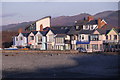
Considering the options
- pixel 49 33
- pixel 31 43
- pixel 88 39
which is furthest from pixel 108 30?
pixel 31 43

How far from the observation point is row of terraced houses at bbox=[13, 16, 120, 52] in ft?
182

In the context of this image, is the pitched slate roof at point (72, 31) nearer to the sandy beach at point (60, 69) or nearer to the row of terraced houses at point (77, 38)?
the row of terraced houses at point (77, 38)

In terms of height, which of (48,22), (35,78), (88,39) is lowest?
(35,78)

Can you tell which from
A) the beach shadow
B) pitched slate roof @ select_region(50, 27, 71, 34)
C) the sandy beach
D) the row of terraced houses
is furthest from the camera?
pitched slate roof @ select_region(50, 27, 71, 34)

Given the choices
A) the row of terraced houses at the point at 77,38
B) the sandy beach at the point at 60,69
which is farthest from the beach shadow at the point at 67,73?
the row of terraced houses at the point at 77,38

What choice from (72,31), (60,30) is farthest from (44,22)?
(72,31)

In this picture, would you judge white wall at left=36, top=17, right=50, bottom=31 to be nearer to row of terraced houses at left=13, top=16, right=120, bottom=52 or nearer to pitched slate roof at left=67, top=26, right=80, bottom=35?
row of terraced houses at left=13, top=16, right=120, bottom=52

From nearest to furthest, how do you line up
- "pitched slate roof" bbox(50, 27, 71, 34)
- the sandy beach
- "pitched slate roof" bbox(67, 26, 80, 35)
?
the sandy beach, "pitched slate roof" bbox(67, 26, 80, 35), "pitched slate roof" bbox(50, 27, 71, 34)

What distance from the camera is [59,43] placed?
60.6m

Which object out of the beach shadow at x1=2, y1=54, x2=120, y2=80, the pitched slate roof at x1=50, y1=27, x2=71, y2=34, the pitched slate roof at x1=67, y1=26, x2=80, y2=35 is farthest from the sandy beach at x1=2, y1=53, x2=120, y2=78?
the pitched slate roof at x1=50, y1=27, x2=71, y2=34

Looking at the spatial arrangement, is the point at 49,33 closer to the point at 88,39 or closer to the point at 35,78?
the point at 88,39

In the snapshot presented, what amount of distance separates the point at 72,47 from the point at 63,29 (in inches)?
253

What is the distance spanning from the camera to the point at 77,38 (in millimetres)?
59344

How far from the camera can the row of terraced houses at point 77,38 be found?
5535 centimetres
